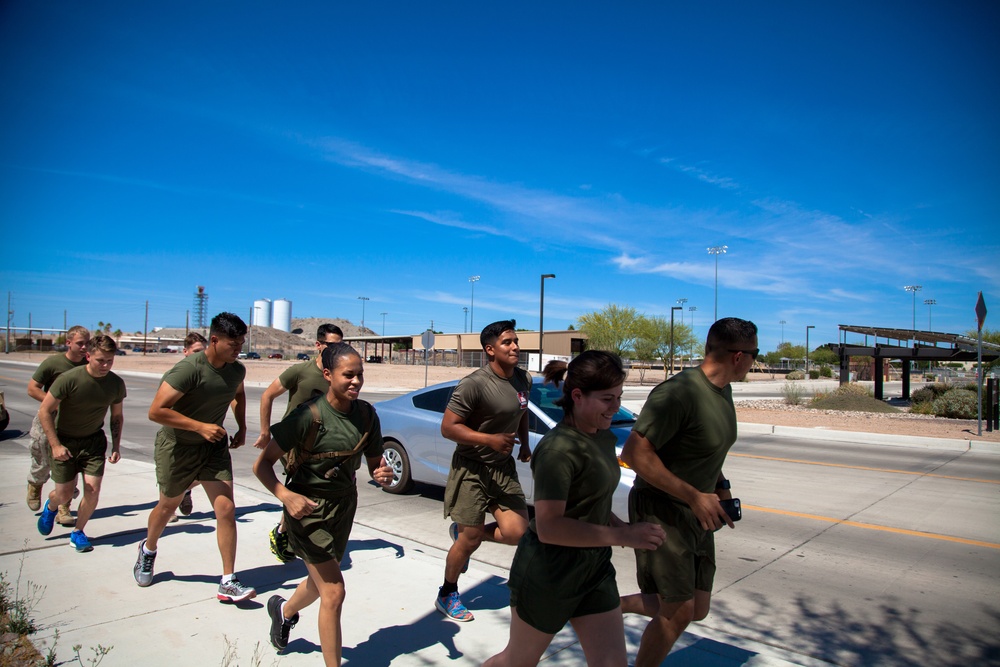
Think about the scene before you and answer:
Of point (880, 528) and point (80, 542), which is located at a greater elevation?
point (80, 542)

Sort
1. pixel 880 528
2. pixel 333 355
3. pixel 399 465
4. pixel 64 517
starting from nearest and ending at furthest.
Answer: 1. pixel 333 355
2. pixel 64 517
3. pixel 880 528
4. pixel 399 465

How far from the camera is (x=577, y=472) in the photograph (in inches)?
95.5

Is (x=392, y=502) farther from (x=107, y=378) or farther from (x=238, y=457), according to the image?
(x=238, y=457)

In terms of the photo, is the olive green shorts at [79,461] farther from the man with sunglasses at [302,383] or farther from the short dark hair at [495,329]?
the short dark hair at [495,329]

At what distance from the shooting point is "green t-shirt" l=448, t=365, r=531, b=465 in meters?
4.18

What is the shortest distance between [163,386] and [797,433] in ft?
50.4

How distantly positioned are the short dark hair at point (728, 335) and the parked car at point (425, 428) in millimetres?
3756

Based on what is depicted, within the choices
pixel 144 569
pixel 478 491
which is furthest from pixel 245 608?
pixel 478 491

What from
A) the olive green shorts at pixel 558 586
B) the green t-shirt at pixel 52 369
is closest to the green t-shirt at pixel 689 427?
the olive green shorts at pixel 558 586

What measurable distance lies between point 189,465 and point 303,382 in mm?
1360

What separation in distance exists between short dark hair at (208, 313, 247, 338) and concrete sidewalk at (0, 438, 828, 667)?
1.72m

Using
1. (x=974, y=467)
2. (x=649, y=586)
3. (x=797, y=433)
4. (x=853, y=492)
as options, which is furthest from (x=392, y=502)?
(x=797, y=433)

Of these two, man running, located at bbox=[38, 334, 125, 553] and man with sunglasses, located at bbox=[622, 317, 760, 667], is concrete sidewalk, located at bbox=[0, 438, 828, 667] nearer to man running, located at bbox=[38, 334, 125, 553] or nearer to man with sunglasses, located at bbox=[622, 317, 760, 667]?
man running, located at bbox=[38, 334, 125, 553]

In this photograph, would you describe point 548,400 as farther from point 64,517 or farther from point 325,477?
point 64,517
